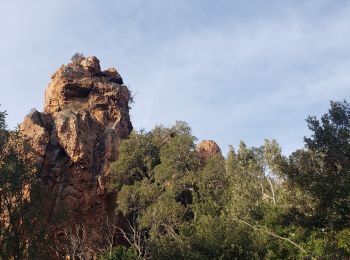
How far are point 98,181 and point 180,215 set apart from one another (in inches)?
352

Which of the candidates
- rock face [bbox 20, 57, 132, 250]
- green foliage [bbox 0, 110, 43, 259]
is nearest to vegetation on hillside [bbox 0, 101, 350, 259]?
green foliage [bbox 0, 110, 43, 259]

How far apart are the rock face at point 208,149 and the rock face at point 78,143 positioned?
864cm

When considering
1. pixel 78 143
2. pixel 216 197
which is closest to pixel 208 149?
pixel 216 197

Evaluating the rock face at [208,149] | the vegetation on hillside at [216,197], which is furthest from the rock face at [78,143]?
the rock face at [208,149]

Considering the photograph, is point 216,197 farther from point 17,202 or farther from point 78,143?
point 17,202

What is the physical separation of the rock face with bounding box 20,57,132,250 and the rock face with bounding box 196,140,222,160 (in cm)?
864

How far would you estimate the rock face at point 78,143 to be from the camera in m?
39.2

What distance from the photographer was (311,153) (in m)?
21.0

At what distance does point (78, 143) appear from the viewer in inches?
1609

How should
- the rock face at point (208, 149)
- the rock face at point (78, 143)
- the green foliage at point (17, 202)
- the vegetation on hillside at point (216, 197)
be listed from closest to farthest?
the vegetation on hillside at point (216, 197)
the green foliage at point (17, 202)
the rock face at point (78, 143)
the rock face at point (208, 149)

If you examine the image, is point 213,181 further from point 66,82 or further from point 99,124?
point 66,82

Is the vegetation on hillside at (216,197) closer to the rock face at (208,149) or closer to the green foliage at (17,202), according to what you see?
the green foliage at (17,202)

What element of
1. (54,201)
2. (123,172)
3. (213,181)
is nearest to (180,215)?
(213,181)

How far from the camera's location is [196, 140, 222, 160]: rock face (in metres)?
48.7
